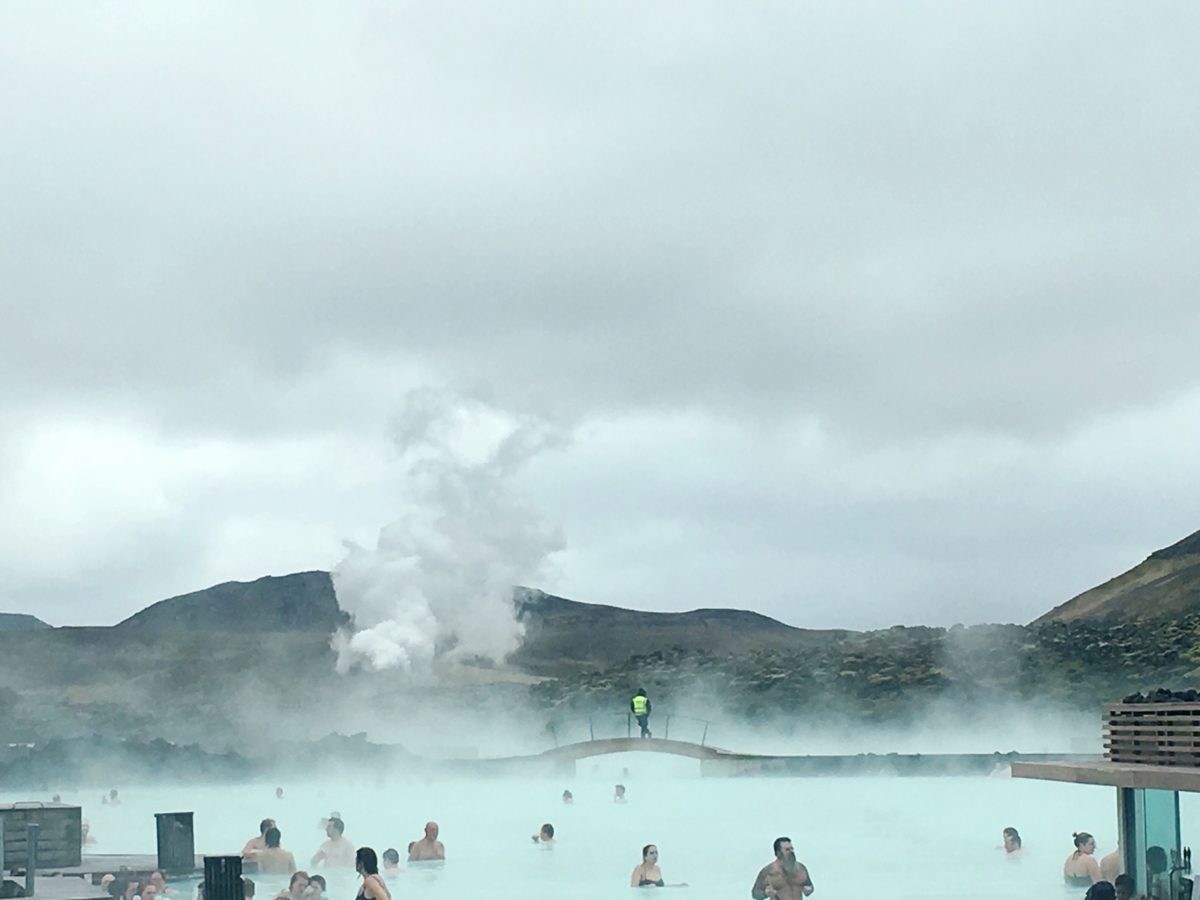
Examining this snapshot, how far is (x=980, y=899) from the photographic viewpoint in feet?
59.3

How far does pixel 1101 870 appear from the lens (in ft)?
44.6

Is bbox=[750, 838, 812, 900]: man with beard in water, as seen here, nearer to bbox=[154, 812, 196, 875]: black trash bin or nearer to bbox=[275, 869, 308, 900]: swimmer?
bbox=[275, 869, 308, 900]: swimmer

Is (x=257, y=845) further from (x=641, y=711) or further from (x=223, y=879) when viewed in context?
(x=641, y=711)

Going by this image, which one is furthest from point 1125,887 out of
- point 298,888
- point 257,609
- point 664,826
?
point 257,609

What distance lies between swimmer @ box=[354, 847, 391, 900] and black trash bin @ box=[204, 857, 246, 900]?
2.59ft

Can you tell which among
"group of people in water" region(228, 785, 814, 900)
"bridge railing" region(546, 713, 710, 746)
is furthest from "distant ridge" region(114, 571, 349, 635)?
"group of people in water" region(228, 785, 814, 900)

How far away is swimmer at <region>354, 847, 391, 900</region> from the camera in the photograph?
9820 mm

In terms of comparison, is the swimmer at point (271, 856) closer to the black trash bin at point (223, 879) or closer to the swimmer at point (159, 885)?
the swimmer at point (159, 885)

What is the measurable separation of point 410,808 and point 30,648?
140 ft

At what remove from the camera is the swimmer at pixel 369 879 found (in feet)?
32.2

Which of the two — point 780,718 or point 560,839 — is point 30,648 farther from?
point 560,839

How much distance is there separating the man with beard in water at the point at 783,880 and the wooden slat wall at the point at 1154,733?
3322 mm

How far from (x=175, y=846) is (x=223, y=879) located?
21.3 feet

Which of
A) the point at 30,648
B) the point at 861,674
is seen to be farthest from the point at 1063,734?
the point at 30,648
